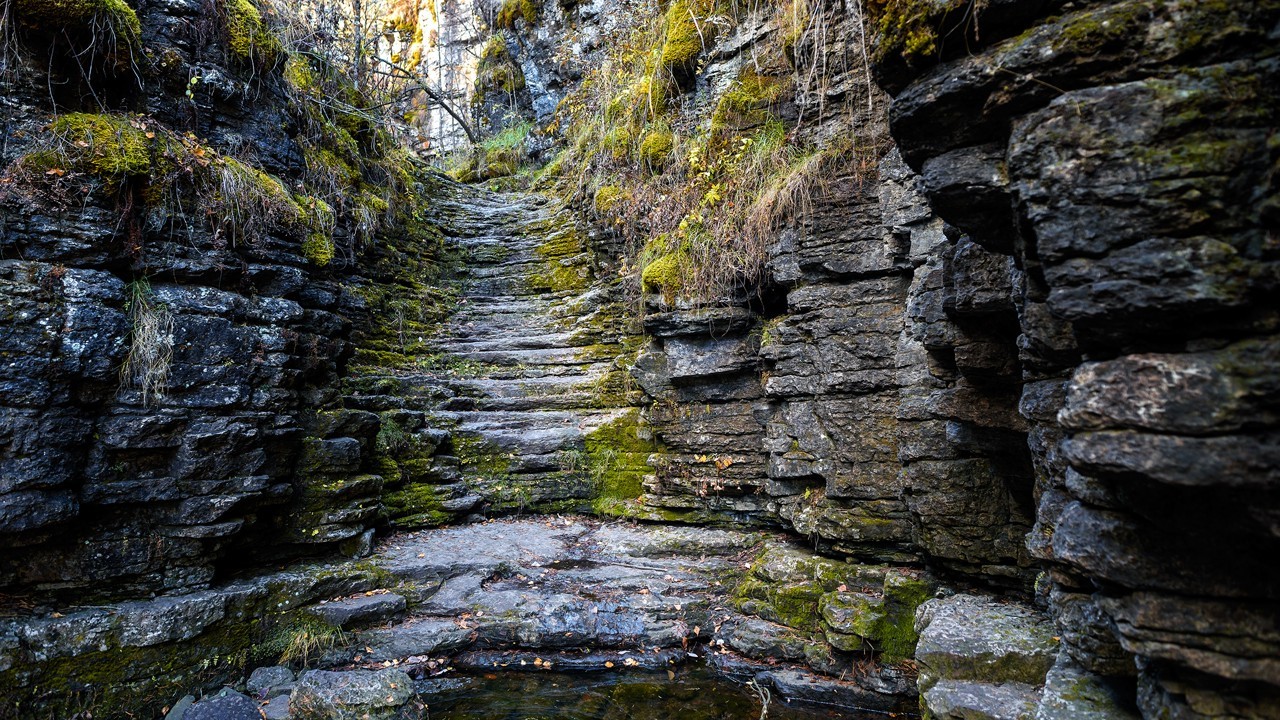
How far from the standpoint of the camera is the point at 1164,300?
1832 mm

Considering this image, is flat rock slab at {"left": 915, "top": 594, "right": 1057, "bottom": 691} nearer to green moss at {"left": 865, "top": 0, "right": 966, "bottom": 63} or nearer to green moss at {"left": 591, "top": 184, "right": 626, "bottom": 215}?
green moss at {"left": 865, "top": 0, "right": 966, "bottom": 63}

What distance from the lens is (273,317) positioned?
634 cm

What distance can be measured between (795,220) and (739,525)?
133 inches

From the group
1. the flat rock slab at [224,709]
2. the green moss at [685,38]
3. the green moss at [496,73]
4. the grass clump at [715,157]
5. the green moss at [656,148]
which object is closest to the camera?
the flat rock slab at [224,709]

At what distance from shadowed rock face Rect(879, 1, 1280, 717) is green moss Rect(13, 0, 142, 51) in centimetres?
719

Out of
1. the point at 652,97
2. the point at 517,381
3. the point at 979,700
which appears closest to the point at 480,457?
the point at 517,381

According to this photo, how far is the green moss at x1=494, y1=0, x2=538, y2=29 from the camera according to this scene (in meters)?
17.4

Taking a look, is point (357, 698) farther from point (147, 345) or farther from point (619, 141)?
point (619, 141)

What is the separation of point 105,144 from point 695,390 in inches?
241

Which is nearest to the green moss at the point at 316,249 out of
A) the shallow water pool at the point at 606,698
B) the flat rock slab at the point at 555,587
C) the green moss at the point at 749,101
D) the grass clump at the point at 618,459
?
the flat rock slab at the point at 555,587

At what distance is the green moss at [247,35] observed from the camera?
7094mm

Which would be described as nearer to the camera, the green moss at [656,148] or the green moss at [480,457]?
the green moss at [480,457]

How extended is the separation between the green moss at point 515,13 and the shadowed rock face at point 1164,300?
17.7 m

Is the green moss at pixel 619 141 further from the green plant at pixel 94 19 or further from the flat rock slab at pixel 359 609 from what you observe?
the flat rock slab at pixel 359 609
